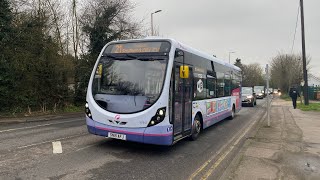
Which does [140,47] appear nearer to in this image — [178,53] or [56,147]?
[178,53]

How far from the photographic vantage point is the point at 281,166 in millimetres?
6793

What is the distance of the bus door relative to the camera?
25.7 feet

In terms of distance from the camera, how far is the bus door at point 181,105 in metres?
7.84

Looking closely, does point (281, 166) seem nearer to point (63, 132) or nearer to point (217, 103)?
point (217, 103)

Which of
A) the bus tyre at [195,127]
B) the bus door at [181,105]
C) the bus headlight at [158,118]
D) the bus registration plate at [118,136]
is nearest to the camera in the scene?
the bus headlight at [158,118]

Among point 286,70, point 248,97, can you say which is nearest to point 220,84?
point 248,97

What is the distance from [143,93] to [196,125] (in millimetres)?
2943

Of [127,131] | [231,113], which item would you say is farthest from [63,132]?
[231,113]

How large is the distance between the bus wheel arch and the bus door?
561 millimetres

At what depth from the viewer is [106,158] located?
277 inches

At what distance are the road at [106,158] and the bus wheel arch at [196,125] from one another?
25cm

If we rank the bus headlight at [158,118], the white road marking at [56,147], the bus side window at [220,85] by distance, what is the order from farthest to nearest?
the bus side window at [220,85] < the white road marking at [56,147] < the bus headlight at [158,118]

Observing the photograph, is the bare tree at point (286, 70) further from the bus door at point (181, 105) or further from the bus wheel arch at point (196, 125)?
the bus door at point (181, 105)

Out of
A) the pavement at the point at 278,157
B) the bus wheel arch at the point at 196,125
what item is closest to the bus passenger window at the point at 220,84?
the pavement at the point at 278,157
